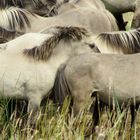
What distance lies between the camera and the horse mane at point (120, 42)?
19.7 feet

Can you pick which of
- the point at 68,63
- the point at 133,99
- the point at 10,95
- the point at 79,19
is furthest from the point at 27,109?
the point at 79,19

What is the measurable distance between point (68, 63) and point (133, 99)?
0.71 metres

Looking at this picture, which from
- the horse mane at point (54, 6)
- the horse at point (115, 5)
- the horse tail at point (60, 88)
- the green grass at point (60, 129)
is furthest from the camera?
the horse at point (115, 5)

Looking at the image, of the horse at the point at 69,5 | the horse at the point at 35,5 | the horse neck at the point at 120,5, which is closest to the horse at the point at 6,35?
the horse at the point at 35,5

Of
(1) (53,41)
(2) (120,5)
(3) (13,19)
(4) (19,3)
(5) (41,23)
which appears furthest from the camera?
(2) (120,5)

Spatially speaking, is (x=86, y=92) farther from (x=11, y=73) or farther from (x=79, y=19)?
(x=79, y=19)

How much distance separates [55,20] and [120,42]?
1476 mm

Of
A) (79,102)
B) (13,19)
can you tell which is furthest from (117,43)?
(13,19)

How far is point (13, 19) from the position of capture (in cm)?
697

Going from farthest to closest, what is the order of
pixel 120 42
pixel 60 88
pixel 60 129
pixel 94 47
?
pixel 120 42, pixel 94 47, pixel 60 88, pixel 60 129

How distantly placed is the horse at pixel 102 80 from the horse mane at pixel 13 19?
1.88 meters

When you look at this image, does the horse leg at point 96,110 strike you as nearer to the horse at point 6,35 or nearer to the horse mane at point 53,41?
the horse mane at point 53,41

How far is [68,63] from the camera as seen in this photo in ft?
17.4

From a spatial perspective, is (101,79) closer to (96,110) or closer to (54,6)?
(96,110)
